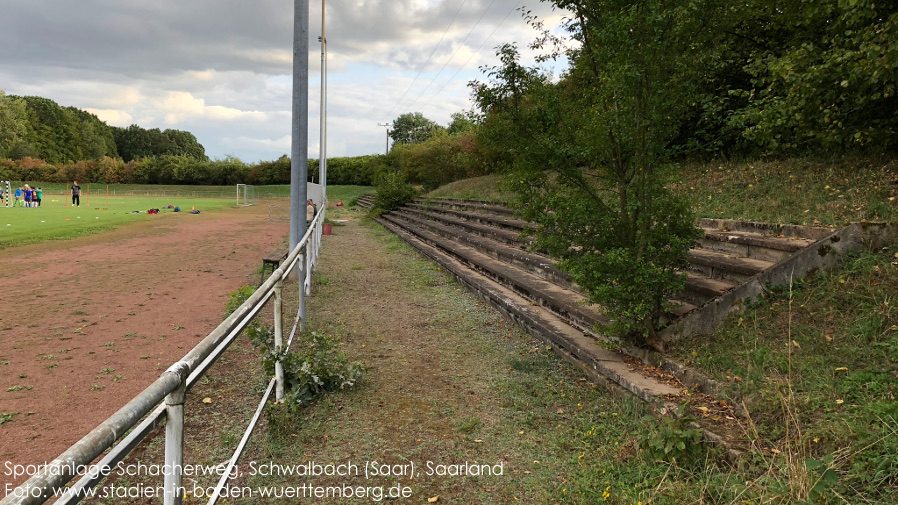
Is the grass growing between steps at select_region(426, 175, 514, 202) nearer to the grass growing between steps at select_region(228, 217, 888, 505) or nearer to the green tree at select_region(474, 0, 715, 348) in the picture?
the grass growing between steps at select_region(228, 217, 888, 505)

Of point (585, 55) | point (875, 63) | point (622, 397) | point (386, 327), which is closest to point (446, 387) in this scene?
point (622, 397)

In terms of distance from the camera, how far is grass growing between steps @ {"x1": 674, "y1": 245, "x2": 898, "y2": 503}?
2.64 m

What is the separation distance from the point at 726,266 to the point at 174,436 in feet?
16.2

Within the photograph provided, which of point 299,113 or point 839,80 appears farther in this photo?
point 299,113

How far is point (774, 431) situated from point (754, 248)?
298cm

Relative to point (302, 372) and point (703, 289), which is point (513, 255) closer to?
point (703, 289)

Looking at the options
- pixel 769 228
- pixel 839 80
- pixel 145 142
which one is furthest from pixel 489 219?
pixel 145 142

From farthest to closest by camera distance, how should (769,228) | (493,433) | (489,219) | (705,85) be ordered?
(489,219), (705,85), (769,228), (493,433)

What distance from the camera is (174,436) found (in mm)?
1784

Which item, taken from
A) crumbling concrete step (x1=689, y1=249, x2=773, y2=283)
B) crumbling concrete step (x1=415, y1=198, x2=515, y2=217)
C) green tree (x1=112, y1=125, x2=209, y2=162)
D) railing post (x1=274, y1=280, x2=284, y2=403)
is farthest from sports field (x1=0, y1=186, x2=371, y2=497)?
green tree (x1=112, y1=125, x2=209, y2=162)

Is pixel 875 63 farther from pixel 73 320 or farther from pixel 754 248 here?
pixel 73 320

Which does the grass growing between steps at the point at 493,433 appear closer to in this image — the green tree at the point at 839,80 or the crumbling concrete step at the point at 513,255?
the crumbling concrete step at the point at 513,255

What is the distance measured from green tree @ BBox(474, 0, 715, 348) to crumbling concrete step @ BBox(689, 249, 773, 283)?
83cm

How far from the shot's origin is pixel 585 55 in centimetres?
494
